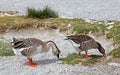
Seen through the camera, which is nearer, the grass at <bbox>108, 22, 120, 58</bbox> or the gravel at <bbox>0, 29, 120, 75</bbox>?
the gravel at <bbox>0, 29, 120, 75</bbox>

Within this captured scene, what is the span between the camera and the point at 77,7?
76.0 ft

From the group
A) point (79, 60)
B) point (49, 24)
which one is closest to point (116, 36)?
point (79, 60)

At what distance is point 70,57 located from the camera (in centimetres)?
1138

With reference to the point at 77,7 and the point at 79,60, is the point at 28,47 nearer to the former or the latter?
the point at 79,60

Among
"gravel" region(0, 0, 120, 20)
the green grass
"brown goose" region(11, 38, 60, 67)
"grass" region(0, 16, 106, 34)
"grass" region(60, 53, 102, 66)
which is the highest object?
"brown goose" region(11, 38, 60, 67)

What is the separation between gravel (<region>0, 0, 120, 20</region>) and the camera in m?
20.4

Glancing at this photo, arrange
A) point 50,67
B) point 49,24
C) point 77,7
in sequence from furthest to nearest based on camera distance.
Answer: point 77,7, point 49,24, point 50,67

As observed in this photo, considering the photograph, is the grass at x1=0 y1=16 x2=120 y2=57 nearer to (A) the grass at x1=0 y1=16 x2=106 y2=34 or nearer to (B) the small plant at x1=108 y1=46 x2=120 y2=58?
(A) the grass at x1=0 y1=16 x2=106 y2=34

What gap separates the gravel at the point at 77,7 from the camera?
2039 cm

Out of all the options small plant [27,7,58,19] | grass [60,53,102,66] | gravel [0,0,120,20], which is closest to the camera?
grass [60,53,102,66]

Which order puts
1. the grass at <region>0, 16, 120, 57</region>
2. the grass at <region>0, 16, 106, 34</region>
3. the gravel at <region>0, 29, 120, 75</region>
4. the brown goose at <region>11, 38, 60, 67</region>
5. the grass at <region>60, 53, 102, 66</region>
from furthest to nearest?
the grass at <region>0, 16, 106, 34</region> < the grass at <region>0, 16, 120, 57</region> < the grass at <region>60, 53, 102, 66</region> < the brown goose at <region>11, 38, 60, 67</region> < the gravel at <region>0, 29, 120, 75</region>

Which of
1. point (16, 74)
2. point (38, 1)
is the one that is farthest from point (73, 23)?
point (38, 1)

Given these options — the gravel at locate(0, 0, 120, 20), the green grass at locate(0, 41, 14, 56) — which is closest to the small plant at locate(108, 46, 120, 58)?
the green grass at locate(0, 41, 14, 56)

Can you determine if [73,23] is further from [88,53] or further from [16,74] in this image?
[16,74]
